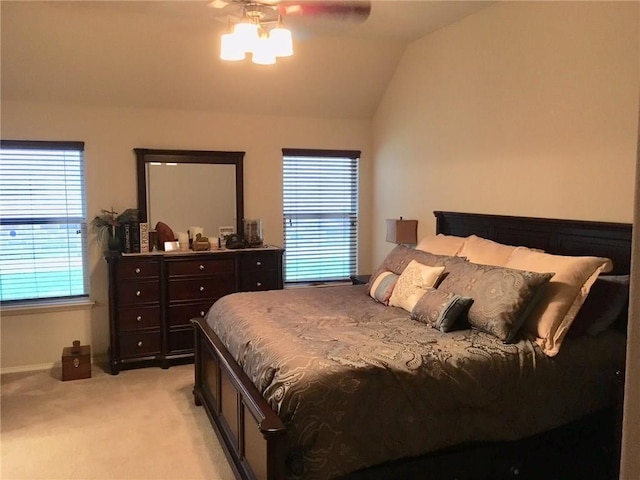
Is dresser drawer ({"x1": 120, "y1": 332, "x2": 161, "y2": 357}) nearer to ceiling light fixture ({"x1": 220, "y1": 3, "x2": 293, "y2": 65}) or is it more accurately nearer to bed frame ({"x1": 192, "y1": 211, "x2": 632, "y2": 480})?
bed frame ({"x1": 192, "y1": 211, "x2": 632, "y2": 480})

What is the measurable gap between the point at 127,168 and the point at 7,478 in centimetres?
276

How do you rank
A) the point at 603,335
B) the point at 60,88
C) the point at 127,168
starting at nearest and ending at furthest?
the point at 603,335 < the point at 60,88 < the point at 127,168

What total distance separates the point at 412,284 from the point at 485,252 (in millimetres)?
557

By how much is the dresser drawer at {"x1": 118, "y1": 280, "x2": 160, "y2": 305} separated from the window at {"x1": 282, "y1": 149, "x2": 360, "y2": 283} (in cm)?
148

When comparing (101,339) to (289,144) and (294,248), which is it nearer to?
(294,248)

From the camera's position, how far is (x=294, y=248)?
5.71m

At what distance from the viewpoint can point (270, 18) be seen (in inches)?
109

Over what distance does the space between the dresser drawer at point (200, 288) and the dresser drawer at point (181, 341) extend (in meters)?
0.30

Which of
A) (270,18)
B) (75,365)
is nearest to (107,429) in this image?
(75,365)

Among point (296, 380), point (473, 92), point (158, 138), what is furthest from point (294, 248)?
point (296, 380)

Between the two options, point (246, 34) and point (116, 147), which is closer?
point (246, 34)

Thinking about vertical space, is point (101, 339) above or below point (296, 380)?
below

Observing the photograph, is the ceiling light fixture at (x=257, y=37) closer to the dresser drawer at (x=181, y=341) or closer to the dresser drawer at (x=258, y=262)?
the dresser drawer at (x=258, y=262)

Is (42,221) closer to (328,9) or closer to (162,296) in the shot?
(162,296)
